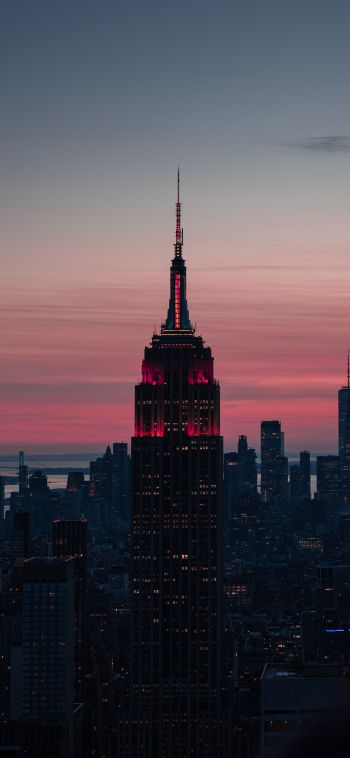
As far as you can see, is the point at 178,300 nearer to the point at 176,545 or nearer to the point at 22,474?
the point at 176,545

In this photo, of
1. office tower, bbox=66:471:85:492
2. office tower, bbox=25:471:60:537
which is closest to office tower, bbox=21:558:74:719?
office tower, bbox=25:471:60:537

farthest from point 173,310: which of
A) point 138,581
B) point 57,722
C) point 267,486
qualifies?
point 267,486

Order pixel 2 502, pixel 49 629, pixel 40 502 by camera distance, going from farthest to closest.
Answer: pixel 40 502 < pixel 2 502 < pixel 49 629

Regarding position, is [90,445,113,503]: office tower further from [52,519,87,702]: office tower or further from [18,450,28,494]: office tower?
[52,519,87,702]: office tower

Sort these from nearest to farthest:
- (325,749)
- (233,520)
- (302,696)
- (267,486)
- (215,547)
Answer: (325,749) → (302,696) → (215,547) → (233,520) → (267,486)

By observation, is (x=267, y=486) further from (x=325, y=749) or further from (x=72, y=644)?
(x=325, y=749)

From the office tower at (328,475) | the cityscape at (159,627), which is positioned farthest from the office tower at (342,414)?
the cityscape at (159,627)

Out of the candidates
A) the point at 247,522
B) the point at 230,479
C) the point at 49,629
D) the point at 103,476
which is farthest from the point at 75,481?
the point at 49,629
